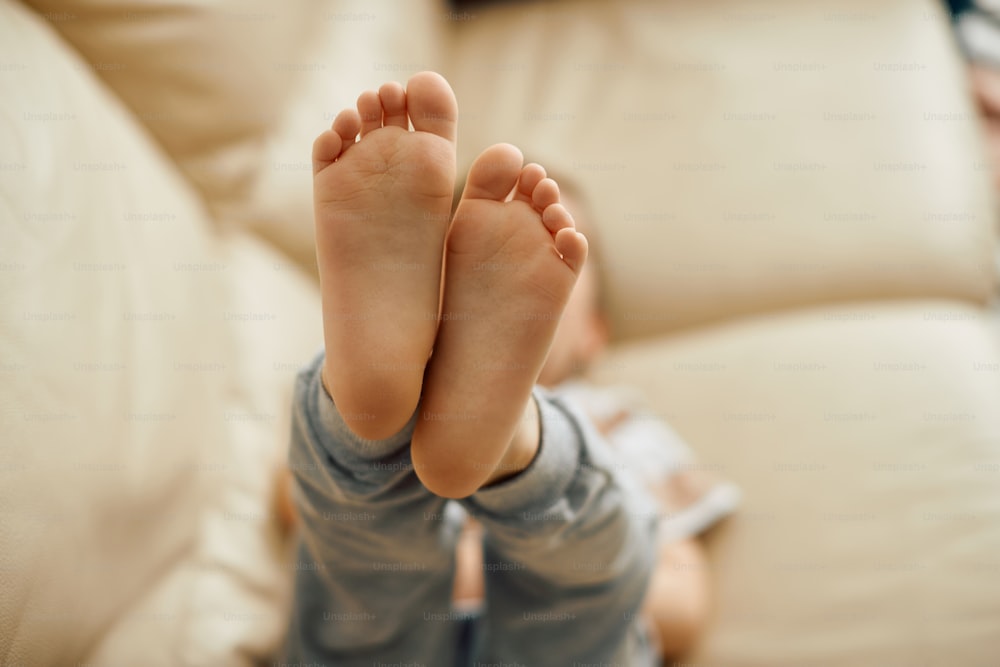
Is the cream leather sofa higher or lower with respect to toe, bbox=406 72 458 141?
lower

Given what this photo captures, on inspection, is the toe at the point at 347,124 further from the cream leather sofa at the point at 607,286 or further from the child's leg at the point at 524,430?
the cream leather sofa at the point at 607,286

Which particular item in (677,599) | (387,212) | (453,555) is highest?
(387,212)

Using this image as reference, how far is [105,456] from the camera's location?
0.63 m

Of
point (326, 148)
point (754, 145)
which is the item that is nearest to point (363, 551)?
point (326, 148)

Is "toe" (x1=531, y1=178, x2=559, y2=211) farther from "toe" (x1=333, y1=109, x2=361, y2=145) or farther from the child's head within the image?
the child's head

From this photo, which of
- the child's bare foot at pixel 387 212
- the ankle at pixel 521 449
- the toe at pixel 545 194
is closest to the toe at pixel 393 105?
the child's bare foot at pixel 387 212

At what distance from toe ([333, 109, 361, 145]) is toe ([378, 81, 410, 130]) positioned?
2 cm

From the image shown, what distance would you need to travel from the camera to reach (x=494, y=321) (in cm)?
50

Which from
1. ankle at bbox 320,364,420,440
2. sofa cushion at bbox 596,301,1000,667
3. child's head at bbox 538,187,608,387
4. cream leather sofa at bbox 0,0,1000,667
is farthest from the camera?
child's head at bbox 538,187,608,387

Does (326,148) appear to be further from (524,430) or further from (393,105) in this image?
(524,430)

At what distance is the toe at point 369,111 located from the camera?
0.50m

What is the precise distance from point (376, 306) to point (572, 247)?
5.5 inches

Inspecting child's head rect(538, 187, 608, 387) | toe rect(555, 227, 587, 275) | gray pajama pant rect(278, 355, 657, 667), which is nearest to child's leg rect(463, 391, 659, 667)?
gray pajama pant rect(278, 355, 657, 667)

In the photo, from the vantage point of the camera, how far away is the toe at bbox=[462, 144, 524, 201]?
0.51 meters
